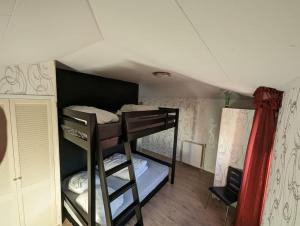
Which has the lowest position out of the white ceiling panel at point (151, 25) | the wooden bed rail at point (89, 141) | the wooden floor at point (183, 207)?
the wooden floor at point (183, 207)

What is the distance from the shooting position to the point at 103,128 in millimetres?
1457

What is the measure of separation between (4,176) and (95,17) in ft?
5.92

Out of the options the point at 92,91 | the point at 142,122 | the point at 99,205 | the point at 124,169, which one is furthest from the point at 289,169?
the point at 92,91

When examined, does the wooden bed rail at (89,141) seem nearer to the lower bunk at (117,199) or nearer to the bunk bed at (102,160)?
the bunk bed at (102,160)

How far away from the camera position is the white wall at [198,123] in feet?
11.5

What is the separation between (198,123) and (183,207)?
2.04 metres

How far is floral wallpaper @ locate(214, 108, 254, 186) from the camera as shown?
2.38 meters

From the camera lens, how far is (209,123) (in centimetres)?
360

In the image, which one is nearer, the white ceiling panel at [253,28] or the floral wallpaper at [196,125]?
the white ceiling panel at [253,28]

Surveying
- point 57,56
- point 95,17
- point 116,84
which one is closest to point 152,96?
point 116,84

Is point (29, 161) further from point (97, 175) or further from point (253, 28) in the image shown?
point (253, 28)

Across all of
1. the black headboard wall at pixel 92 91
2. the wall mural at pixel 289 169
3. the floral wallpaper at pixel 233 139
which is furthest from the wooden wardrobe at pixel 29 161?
the floral wallpaper at pixel 233 139

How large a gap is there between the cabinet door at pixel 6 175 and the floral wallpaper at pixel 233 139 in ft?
9.59

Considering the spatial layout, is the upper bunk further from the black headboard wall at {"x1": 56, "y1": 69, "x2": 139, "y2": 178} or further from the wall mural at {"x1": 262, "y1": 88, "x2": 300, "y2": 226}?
the wall mural at {"x1": 262, "y1": 88, "x2": 300, "y2": 226}
